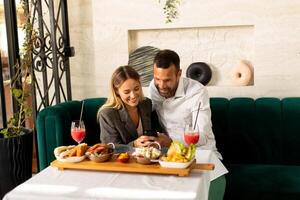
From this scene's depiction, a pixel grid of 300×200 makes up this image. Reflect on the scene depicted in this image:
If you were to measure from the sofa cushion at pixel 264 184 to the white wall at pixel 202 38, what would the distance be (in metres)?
0.72

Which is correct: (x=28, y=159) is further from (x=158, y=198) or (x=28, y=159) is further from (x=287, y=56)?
(x=287, y=56)

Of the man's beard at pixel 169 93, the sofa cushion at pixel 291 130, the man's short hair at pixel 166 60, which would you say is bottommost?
the sofa cushion at pixel 291 130

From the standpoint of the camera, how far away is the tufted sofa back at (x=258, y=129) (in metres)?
2.91

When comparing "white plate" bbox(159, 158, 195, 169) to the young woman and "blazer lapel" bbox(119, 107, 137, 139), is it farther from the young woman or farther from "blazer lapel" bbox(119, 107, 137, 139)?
"blazer lapel" bbox(119, 107, 137, 139)

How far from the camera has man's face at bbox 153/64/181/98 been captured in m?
2.47

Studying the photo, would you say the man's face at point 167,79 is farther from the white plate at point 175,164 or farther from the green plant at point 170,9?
the green plant at point 170,9

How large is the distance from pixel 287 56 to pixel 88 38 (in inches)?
62.2

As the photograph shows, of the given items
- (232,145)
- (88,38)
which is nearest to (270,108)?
(232,145)

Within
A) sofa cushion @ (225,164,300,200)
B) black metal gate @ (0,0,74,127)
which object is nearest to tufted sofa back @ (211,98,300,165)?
sofa cushion @ (225,164,300,200)

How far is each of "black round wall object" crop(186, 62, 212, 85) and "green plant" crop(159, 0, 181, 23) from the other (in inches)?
15.7

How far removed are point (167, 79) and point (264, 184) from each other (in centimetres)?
86

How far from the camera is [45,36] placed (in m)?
3.46

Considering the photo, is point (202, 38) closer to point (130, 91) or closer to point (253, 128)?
point (253, 128)

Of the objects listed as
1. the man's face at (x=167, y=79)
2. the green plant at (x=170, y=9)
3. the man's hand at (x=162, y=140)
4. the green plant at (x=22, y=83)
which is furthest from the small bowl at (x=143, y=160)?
the green plant at (x=170, y=9)
